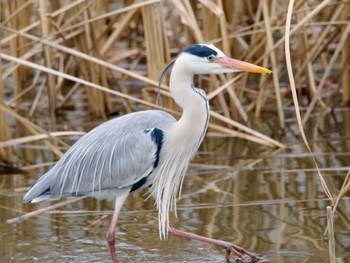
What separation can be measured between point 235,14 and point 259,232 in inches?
105

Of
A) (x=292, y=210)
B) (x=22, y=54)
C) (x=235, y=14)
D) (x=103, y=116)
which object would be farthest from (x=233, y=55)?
(x=292, y=210)

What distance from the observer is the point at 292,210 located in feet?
17.7

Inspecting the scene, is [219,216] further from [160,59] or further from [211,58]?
[160,59]

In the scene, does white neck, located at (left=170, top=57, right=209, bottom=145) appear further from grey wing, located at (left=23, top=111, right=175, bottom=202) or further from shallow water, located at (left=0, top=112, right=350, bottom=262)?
shallow water, located at (left=0, top=112, right=350, bottom=262)

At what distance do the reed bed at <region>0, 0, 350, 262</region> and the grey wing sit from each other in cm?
80

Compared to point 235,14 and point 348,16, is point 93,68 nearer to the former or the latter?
point 235,14

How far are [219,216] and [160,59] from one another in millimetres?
1602

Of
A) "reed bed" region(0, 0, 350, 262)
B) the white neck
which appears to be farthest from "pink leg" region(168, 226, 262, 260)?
"reed bed" region(0, 0, 350, 262)

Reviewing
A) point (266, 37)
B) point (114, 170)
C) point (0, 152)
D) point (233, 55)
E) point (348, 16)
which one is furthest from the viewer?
point (233, 55)

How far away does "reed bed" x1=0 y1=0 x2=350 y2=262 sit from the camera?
6297 mm

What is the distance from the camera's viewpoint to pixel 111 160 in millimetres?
4941

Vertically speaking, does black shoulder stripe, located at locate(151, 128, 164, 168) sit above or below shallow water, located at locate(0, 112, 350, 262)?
above

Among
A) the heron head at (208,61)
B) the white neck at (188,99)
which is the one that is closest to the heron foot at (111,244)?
the white neck at (188,99)

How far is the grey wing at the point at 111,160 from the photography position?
4.88m
